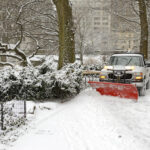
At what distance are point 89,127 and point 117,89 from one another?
3.55m

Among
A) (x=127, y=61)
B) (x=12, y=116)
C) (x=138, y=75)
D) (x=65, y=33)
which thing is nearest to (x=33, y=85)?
(x=12, y=116)

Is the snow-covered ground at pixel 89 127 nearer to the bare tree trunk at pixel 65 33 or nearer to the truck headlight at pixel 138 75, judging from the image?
the truck headlight at pixel 138 75

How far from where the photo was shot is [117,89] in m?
8.71

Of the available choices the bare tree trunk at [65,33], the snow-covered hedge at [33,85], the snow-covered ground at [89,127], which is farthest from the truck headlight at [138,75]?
the bare tree trunk at [65,33]

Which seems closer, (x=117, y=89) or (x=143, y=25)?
(x=117, y=89)

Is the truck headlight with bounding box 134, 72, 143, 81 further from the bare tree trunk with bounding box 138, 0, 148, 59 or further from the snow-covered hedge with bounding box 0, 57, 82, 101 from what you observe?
the bare tree trunk with bounding box 138, 0, 148, 59

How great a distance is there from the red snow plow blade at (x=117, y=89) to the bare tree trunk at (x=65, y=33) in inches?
85.7

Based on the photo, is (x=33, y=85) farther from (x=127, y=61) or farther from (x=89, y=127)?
(x=127, y=61)

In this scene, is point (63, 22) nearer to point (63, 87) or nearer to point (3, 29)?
point (63, 87)

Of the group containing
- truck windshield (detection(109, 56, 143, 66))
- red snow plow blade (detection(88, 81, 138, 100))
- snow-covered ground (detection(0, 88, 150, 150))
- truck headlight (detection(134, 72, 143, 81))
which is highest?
A: truck windshield (detection(109, 56, 143, 66))

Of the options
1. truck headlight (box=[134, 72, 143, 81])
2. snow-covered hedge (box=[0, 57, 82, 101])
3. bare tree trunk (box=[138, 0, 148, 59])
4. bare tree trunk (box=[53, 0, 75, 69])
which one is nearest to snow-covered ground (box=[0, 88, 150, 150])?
snow-covered hedge (box=[0, 57, 82, 101])

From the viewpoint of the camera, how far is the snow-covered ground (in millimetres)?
4527

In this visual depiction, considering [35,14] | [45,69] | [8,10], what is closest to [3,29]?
[8,10]

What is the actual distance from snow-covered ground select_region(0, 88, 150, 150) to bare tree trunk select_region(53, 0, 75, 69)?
2.85m
